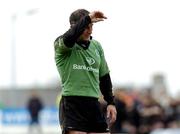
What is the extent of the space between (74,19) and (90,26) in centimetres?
26

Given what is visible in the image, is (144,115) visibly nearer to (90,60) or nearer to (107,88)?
(107,88)

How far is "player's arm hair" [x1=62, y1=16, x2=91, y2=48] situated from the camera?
9547mm

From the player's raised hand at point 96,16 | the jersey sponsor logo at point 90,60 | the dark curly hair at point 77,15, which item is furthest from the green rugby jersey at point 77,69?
the player's raised hand at point 96,16

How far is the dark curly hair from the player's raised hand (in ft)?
0.85

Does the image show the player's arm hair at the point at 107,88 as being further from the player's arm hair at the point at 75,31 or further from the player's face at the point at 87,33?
the player's arm hair at the point at 75,31

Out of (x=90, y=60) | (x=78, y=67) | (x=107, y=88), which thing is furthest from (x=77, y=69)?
(x=107, y=88)

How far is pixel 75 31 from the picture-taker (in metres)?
9.58

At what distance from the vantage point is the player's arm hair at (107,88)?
33.9ft

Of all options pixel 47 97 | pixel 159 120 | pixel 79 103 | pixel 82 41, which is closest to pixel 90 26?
pixel 82 41

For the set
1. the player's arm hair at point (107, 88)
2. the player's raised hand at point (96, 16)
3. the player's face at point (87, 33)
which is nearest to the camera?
the player's raised hand at point (96, 16)

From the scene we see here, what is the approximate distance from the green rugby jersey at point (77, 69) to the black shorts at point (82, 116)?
0.08 meters

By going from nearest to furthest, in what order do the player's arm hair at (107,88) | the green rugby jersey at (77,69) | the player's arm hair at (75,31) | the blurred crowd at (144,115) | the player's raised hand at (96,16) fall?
the player's raised hand at (96,16)
the player's arm hair at (75,31)
the green rugby jersey at (77,69)
the player's arm hair at (107,88)
the blurred crowd at (144,115)

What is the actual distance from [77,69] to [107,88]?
663 mm

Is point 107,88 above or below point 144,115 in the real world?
above
